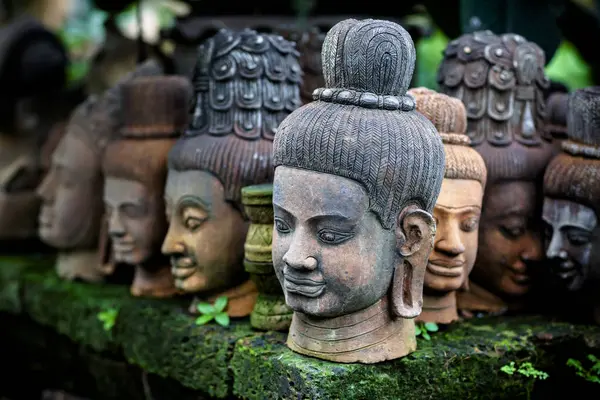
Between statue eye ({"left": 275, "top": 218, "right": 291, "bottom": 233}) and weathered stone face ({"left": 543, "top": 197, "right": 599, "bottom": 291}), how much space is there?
1625 millimetres

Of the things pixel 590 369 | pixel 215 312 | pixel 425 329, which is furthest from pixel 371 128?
pixel 590 369

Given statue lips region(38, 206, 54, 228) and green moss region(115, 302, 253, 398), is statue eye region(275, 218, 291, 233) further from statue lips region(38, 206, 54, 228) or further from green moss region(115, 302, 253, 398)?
statue lips region(38, 206, 54, 228)

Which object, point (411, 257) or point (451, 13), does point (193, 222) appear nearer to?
point (411, 257)

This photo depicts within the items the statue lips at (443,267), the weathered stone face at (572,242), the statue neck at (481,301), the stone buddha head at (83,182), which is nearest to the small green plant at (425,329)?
the statue lips at (443,267)

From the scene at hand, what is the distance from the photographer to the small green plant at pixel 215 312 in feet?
16.2

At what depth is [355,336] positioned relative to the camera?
13.5ft

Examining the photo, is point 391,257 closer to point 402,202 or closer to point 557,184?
point 402,202

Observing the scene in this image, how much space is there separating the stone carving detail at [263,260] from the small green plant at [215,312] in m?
0.24

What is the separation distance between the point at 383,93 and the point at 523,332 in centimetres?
164

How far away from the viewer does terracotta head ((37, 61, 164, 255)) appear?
6305 mm

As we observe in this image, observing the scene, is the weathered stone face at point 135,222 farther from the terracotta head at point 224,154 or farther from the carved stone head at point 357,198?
the carved stone head at point 357,198

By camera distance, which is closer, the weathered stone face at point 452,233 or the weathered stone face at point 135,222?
the weathered stone face at point 452,233

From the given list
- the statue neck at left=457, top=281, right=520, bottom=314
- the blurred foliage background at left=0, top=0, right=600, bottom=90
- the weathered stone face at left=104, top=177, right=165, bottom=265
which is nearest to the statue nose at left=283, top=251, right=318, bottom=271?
the statue neck at left=457, top=281, right=520, bottom=314

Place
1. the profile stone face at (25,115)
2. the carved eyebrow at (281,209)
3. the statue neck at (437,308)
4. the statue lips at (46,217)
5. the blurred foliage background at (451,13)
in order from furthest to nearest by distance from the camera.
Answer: the profile stone face at (25,115), the statue lips at (46,217), the blurred foliage background at (451,13), the statue neck at (437,308), the carved eyebrow at (281,209)
